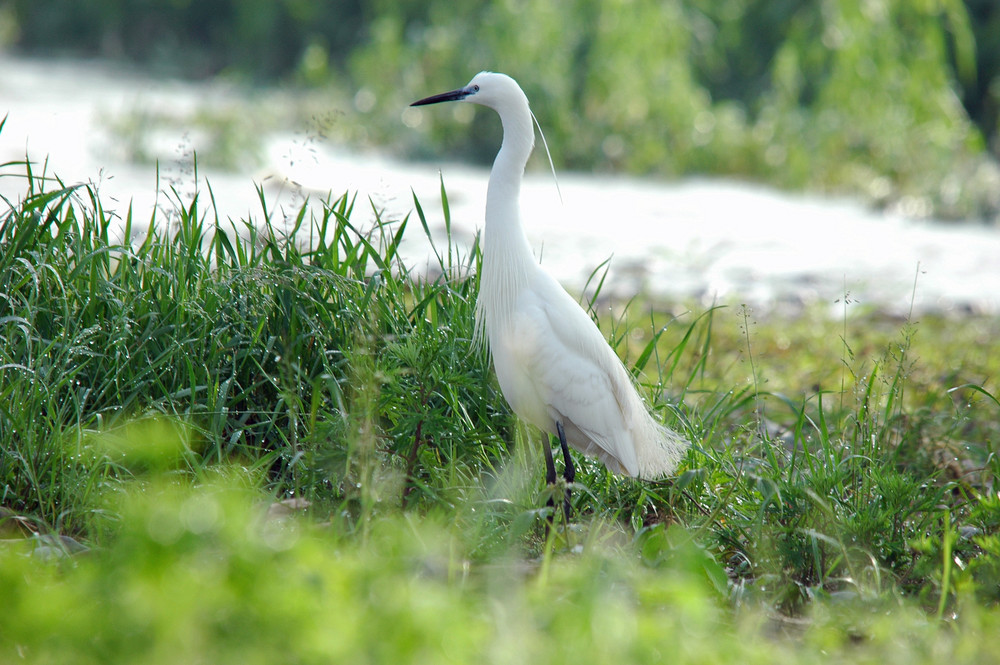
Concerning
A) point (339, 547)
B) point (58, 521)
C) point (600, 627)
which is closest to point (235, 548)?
point (600, 627)

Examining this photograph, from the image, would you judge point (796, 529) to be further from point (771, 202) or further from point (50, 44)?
point (50, 44)

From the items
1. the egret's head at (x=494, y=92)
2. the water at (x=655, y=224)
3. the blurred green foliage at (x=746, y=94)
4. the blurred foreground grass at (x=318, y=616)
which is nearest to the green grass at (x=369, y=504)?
the blurred foreground grass at (x=318, y=616)

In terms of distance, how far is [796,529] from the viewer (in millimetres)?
2213

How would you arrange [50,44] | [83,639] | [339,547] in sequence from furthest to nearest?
[50,44] < [339,547] < [83,639]

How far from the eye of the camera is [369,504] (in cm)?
192

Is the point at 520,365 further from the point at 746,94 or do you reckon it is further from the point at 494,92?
the point at 746,94

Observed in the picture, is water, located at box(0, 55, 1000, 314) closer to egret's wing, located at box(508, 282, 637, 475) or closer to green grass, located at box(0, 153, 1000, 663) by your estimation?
green grass, located at box(0, 153, 1000, 663)

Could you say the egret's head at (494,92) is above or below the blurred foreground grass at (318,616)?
above

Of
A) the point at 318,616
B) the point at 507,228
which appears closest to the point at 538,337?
the point at 507,228

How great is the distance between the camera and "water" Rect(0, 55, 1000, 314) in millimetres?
5676

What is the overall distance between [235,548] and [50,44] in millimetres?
16779

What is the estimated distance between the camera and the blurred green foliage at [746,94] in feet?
26.0

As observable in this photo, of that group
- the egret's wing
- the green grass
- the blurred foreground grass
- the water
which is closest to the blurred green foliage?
the water

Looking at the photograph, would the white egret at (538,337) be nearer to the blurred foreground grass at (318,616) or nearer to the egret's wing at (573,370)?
the egret's wing at (573,370)
